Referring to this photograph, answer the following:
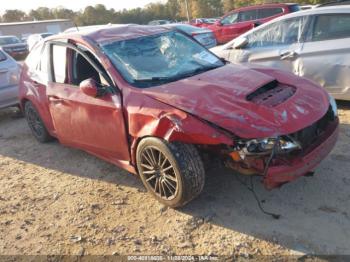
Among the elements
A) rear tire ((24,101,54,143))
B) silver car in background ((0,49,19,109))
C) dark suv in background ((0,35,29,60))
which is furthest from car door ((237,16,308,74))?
dark suv in background ((0,35,29,60))

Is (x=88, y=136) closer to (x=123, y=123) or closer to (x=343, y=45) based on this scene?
(x=123, y=123)

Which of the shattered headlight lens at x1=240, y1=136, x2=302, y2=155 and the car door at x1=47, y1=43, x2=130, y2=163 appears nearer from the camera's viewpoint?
the shattered headlight lens at x1=240, y1=136, x2=302, y2=155

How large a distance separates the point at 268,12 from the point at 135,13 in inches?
1998

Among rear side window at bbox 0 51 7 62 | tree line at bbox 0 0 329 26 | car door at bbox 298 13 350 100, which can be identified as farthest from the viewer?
tree line at bbox 0 0 329 26

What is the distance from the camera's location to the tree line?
5509cm

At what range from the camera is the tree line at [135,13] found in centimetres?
5509

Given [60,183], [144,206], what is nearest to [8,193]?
[60,183]

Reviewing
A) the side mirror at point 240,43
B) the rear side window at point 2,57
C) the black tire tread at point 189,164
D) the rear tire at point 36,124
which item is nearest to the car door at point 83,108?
the black tire tread at point 189,164

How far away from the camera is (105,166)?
15.4 feet

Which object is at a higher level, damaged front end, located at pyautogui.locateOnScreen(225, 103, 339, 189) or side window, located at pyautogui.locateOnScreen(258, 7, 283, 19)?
damaged front end, located at pyautogui.locateOnScreen(225, 103, 339, 189)

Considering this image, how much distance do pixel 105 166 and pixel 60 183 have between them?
586 mm

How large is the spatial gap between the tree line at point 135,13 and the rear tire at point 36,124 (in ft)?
143

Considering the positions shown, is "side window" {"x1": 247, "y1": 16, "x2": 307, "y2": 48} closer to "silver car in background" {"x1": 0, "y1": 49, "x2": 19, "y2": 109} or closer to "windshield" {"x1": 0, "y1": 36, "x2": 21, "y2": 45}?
"silver car in background" {"x1": 0, "y1": 49, "x2": 19, "y2": 109}

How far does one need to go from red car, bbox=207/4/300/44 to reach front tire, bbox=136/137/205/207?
10.1 metres
